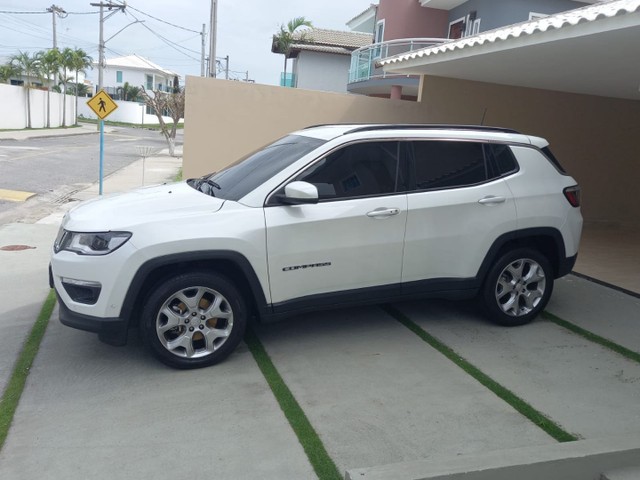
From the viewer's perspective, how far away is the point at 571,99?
11352mm

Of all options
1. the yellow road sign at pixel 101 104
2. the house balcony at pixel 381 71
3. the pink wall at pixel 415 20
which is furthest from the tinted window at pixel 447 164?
the pink wall at pixel 415 20

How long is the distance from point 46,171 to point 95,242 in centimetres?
1613

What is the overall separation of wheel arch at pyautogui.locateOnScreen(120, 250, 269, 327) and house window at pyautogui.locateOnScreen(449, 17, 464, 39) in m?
18.8

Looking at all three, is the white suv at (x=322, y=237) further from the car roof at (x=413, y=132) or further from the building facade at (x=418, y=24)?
the building facade at (x=418, y=24)

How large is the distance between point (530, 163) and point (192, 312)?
3.25 m

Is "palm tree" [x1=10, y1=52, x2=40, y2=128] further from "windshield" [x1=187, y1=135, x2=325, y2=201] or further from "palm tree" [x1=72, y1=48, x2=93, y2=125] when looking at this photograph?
"windshield" [x1=187, y1=135, x2=325, y2=201]

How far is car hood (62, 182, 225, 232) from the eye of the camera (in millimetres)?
4277

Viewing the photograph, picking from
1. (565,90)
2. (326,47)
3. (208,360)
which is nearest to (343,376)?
(208,360)

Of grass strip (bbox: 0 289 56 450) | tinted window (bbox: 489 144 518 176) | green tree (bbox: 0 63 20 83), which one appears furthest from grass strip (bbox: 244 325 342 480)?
green tree (bbox: 0 63 20 83)

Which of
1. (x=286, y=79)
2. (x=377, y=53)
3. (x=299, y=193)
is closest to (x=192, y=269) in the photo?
(x=299, y=193)

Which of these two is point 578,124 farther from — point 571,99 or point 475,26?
point 475,26

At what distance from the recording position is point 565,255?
220 inches

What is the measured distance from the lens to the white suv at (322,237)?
14.0ft

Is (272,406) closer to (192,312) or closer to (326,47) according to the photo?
(192,312)
